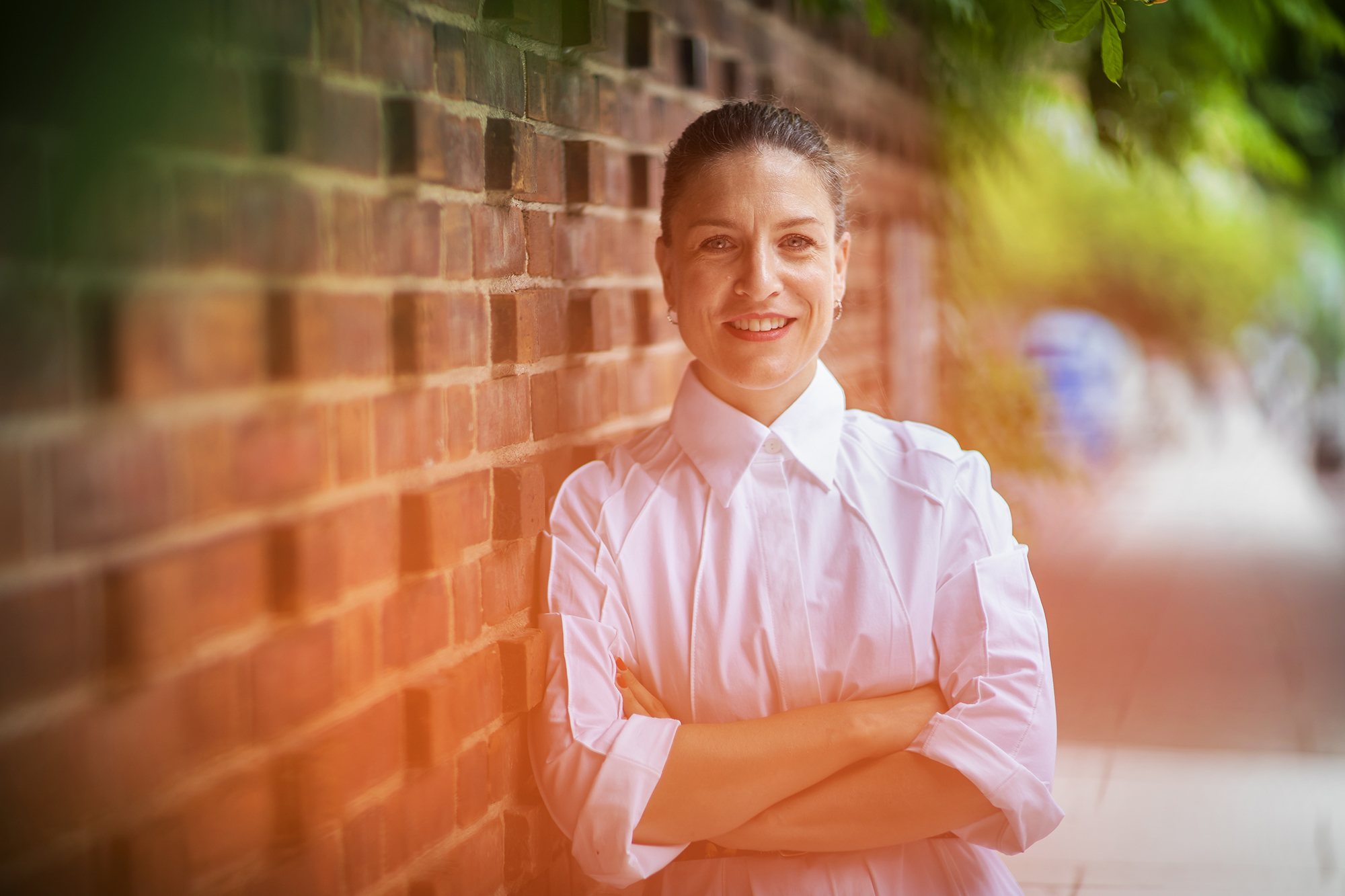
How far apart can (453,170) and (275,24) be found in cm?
37

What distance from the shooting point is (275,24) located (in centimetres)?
117

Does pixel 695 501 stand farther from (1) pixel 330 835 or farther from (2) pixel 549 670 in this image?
(1) pixel 330 835

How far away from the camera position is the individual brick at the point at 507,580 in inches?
64.5

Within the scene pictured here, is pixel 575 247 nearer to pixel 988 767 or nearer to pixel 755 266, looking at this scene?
pixel 755 266

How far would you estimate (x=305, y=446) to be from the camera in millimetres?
1235

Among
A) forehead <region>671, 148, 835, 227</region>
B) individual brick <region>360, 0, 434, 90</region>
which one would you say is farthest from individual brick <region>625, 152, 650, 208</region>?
individual brick <region>360, 0, 434, 90</region>

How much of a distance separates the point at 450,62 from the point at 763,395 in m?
0.74

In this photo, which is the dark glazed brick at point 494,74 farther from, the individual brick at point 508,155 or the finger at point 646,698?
the finger at point 646,698

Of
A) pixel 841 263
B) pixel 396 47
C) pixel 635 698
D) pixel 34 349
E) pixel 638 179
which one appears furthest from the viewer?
pixel 638 179

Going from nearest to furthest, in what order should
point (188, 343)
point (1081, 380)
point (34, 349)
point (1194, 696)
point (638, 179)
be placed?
point (34, 349)
point (188, 343)
point (638, 179)
point (1194, 696)
point (1081, 380)

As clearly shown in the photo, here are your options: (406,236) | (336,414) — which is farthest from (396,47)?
(336,414)

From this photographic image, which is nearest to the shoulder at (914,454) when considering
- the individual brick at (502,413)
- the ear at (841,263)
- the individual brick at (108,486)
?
the ear at (841,263)

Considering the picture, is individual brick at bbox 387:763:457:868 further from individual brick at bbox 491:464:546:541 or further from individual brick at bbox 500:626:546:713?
individual brick at bbox 491:464:546:541

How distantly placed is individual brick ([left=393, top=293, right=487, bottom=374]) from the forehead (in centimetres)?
41
